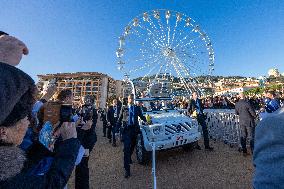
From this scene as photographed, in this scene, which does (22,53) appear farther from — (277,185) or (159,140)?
(159,140)

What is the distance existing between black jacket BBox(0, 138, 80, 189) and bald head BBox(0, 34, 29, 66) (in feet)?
1.47

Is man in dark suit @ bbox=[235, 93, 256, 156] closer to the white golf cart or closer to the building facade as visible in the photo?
the white golf cart

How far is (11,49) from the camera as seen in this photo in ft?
4.46

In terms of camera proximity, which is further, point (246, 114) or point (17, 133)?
point (246, 114)

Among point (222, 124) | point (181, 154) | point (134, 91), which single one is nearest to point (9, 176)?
point (181, 154)

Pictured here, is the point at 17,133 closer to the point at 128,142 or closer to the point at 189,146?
the point at 128,142

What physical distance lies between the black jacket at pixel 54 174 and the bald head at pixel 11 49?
45 centimetres

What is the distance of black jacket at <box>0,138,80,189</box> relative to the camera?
1.14 metres

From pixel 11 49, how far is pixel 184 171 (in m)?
5.82

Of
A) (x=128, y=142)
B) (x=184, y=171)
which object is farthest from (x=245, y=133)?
(x=128, y=142)

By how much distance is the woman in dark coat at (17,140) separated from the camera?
1.07 m

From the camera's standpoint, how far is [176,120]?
7.76 metres

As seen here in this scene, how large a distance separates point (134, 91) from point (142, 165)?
3.00 m

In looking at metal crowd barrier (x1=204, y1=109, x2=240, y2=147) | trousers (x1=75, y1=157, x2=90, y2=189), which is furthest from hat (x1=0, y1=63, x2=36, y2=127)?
metal crowd barrier (x1=204, y1=109, x2=240, y2=147)
